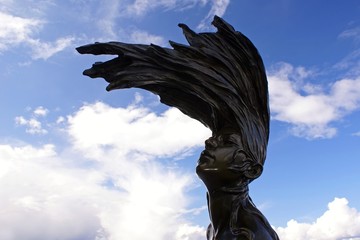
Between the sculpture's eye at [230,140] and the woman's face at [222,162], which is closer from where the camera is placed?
the woman's face at [222,162]

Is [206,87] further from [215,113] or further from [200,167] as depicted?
[200,167]

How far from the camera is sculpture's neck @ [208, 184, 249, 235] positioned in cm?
512

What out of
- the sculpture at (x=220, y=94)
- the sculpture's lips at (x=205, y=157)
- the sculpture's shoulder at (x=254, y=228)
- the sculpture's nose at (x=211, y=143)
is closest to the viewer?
the sculpture's shoulder at (x=254, y=228)

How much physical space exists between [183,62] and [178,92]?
1.80 feet

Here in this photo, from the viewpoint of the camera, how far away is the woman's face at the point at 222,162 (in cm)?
511

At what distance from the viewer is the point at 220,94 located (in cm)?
531

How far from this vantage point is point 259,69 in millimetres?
5684

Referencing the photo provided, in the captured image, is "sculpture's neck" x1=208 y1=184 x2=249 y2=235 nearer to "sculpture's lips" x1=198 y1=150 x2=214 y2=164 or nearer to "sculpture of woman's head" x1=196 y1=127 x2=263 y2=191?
"sculpture of woman's head" x1=196 y1=127 x2=263 y2=191

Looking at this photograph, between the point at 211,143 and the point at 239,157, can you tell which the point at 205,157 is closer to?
the point at 211,143

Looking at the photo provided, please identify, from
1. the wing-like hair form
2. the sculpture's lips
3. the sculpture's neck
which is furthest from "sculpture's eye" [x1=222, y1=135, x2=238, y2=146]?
the sculpture's neck

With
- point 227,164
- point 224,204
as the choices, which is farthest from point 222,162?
point 224,204

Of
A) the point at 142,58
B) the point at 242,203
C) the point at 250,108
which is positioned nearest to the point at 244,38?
the point at 250,108

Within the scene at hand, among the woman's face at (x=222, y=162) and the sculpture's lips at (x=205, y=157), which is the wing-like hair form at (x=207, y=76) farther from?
the sculpture's lips at (x=205, y=157)

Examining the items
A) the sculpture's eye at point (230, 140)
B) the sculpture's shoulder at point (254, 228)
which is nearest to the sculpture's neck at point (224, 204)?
the sculpture's shoulder at point (254, 228)
